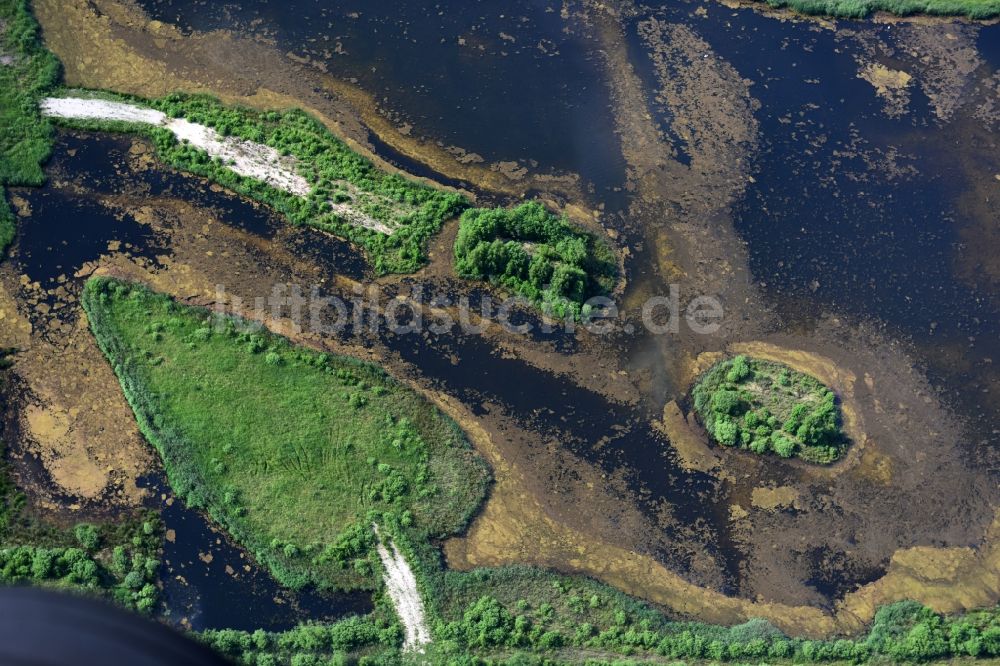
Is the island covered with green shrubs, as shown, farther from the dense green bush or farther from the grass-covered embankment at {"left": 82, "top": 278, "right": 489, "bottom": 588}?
the dense green bush

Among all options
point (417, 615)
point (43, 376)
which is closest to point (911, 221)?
point (417, 615)

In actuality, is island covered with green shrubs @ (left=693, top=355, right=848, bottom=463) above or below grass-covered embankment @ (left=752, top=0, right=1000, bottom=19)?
below

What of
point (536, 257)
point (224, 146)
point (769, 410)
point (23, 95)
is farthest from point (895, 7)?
point (23, 95)

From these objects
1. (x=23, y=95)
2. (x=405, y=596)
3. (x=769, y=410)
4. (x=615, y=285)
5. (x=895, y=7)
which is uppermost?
(x=895, y=7)

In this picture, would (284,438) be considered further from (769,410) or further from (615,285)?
(769,410)

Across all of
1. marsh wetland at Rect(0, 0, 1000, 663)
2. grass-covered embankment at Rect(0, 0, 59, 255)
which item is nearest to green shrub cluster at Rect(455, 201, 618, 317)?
marsh wetland at Rect(0, 0, 1000, 663)

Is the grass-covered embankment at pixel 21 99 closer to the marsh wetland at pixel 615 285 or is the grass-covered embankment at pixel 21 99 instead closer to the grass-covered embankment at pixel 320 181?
the marsh wetland at pixel 615 285
